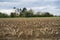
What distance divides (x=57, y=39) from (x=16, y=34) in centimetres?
136

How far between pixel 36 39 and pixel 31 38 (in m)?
0.26

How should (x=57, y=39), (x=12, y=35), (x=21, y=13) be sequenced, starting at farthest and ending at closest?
(x=21, y=13)
(x=12, y=35)
(x=57, y=39)

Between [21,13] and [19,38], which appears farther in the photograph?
[21,13]

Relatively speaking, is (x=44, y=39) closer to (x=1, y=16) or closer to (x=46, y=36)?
(x=46, y=36)

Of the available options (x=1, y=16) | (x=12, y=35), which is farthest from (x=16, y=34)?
(x=1, y=16)

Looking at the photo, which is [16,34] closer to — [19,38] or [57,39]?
[19,38]

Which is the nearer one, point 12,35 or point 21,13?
point 12,35

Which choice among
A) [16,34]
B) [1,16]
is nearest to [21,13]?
[1,16]

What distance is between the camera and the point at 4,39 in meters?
6.73

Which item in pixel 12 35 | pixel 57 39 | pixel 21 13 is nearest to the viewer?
pixel 57 39

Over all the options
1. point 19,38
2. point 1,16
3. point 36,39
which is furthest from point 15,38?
point 1,16

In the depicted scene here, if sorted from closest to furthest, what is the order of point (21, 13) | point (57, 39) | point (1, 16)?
point (57, 39), point (1, 16), point (21, 13)

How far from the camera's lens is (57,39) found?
21.6 ft

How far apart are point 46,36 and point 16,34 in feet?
3.01
